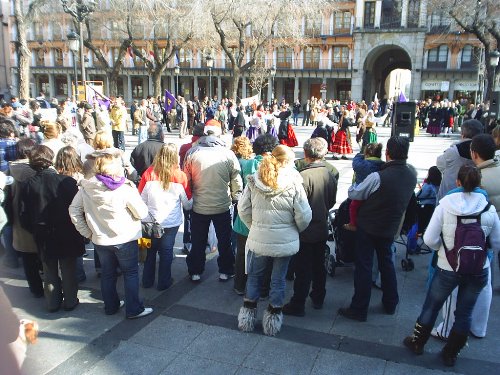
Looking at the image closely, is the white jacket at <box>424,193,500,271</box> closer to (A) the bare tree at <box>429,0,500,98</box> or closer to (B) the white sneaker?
(B) the white sneaker

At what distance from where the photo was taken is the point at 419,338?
3.52m

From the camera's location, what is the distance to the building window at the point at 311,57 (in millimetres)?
45750

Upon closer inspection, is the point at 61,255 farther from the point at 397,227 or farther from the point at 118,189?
the point at 397,227

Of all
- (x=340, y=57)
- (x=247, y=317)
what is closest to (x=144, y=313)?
(x=247, y=317)

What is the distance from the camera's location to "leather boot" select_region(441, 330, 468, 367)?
3.37 meters

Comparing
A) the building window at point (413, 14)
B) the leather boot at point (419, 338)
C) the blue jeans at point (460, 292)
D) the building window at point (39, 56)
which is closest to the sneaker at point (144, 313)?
the leather boot at point (419, 338)

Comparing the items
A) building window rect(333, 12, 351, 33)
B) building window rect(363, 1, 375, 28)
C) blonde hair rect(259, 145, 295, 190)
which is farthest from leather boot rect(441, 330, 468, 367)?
building window rect(333, 12, 351, 33)

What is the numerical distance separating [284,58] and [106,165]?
45.3 metres

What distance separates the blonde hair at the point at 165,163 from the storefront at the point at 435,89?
134 ft

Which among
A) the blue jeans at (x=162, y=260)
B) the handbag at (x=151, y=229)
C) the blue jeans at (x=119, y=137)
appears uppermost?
the blue jeans at (x=119, y=137)

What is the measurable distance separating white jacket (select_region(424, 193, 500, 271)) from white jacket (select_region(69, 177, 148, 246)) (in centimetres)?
243

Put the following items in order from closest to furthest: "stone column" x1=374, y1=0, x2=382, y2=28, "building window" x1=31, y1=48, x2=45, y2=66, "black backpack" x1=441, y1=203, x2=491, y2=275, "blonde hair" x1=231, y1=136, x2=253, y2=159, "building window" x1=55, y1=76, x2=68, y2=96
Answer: "black backpack" x1=441, y1=203, x2=491, y2=275, "blonde hair" x1=231, y1=136, x2=253, y2=159, "stone column" x1=374, y1=0, x2=382, y2=28, "building window" x1=31, y1=48, x2=45, y2=66, "building window" x1=55, y1=76, x2=68, y2=96

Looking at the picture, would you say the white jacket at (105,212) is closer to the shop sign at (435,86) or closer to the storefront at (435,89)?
the storefront at (435,89)

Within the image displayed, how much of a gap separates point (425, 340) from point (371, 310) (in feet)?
2.68
